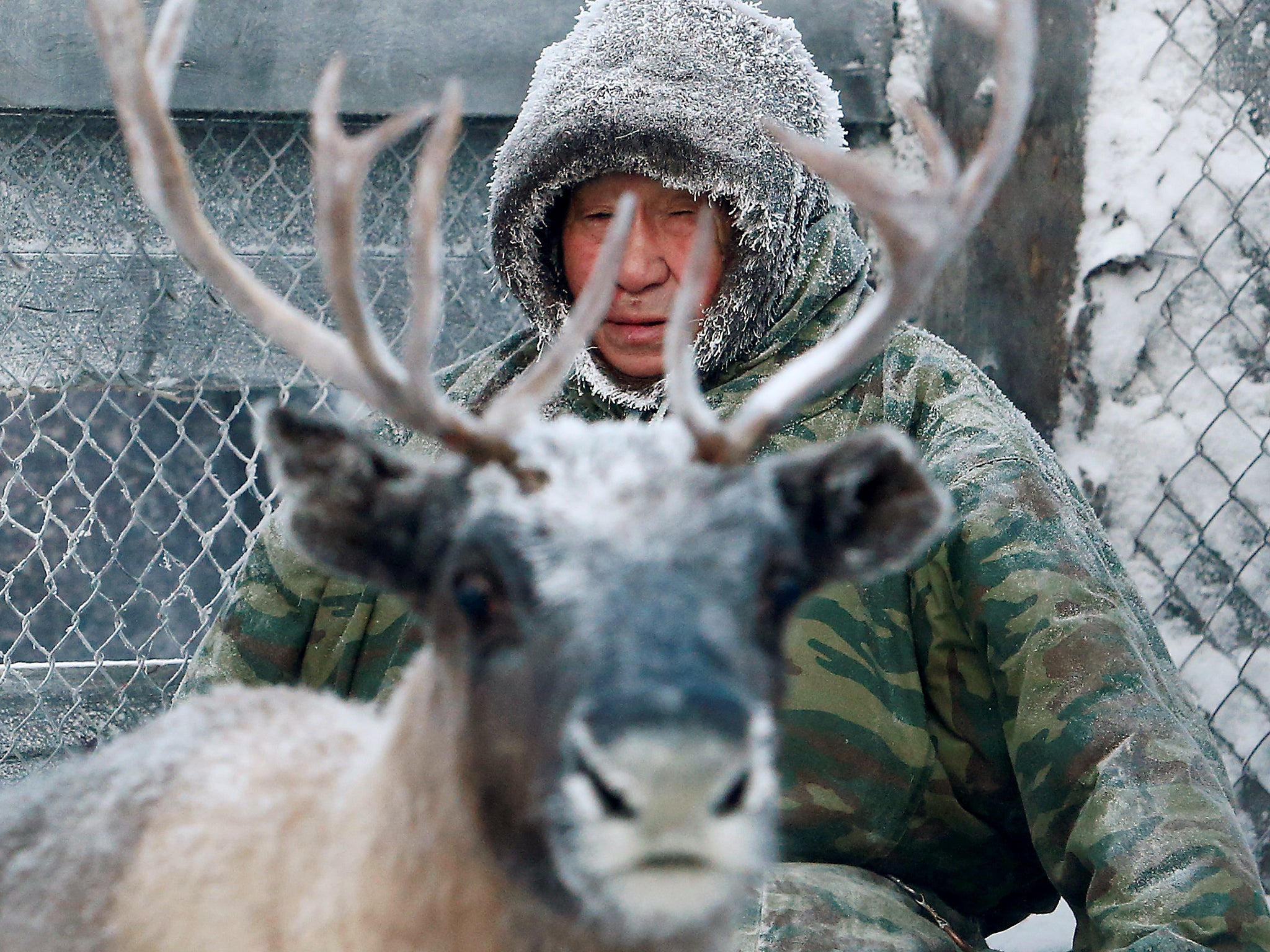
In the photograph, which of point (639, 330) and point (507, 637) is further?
point (639, 330)

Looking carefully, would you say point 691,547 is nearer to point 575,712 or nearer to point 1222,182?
point 575,712

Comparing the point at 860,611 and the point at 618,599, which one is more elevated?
the point at 618,599

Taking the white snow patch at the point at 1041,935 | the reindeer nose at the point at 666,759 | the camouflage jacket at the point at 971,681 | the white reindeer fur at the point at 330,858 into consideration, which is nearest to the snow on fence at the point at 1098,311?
the white snow patch at the point at 1041,935

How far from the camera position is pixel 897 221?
1.33 meters

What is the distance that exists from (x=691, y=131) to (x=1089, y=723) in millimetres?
1174

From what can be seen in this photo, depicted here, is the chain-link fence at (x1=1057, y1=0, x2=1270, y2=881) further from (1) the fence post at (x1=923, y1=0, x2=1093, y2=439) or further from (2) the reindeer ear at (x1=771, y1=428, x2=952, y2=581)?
(2) the reindeer ear at (x1=771, y1=428, x2=952, y2=581)

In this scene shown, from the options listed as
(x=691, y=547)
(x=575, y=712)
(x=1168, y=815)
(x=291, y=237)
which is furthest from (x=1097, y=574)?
(x=291, y=237)

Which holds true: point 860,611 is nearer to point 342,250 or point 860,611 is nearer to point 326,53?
point 342,250

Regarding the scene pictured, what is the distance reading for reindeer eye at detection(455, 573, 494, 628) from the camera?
1205 mm

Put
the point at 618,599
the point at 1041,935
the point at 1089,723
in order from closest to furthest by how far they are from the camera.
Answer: the point at 618,599, the point at 1089,723, the point at 1041,935

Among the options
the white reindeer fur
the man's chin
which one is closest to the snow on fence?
the man's chin

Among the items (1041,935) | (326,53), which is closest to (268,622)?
(326,53)

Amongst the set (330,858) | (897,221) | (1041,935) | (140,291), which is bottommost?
(140,291)

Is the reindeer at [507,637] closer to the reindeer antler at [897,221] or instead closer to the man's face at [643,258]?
the reindeer antler at [897,221]
